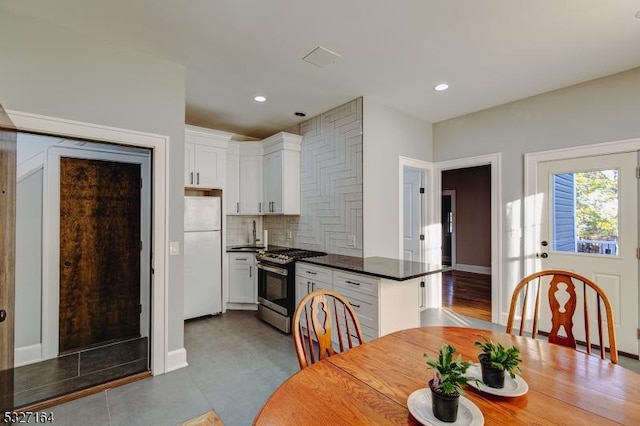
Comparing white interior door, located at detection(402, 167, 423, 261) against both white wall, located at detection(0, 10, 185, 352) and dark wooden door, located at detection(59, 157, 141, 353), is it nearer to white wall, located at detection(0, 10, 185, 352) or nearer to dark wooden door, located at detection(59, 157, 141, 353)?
white wall, located at detection(0, 10, 185, 352)

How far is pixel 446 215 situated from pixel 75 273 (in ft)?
25.5

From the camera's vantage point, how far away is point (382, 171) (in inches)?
152

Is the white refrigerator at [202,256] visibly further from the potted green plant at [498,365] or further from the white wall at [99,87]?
the potted green plant at [498,365]

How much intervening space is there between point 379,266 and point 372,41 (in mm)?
2050

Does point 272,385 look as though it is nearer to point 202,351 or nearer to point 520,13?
point 202,351

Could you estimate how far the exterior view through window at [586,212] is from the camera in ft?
10.3

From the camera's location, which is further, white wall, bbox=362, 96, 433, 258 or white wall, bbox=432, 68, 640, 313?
white wall, bbox=362, 96, 433, 258

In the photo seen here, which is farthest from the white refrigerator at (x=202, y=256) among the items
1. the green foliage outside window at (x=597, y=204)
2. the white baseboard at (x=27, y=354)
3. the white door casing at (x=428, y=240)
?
the green foliage outside window at (x=597, y=204)

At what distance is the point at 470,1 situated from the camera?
2.03 meters

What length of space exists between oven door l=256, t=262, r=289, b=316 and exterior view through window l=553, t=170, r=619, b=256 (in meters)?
3.23

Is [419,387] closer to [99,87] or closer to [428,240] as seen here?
[99,87]

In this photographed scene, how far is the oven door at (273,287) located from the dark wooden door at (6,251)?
7.56 ft

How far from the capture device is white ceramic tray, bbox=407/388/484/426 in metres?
0.90

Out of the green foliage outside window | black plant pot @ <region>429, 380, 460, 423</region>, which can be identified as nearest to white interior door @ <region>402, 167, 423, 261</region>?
the green foliage outside window
